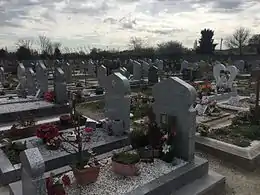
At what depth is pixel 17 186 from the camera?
4508mm

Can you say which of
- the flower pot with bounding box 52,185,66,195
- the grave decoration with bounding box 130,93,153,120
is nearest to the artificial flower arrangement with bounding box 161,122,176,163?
the flower pot with bounding box 52,185,66,195

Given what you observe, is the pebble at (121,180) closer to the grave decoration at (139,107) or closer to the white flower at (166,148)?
the white flower at (166,148)

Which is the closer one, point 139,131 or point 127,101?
point 139,131

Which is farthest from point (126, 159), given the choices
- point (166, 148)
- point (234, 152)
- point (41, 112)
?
point (41, 112)

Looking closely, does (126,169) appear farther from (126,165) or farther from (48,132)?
(48,132)

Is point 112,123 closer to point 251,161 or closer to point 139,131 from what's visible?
point 139,131

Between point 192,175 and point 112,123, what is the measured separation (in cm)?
280

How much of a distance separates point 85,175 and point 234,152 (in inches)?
153

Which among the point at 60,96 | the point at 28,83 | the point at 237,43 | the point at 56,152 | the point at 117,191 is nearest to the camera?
the point at 117,191

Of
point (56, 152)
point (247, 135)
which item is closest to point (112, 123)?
point (56, 152)

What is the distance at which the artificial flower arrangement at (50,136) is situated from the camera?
20.3 feet

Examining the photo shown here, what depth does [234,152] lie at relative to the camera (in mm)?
6480

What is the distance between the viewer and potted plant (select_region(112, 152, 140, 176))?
483 centimetres

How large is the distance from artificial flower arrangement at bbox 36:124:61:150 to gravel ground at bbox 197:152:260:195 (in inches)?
147
